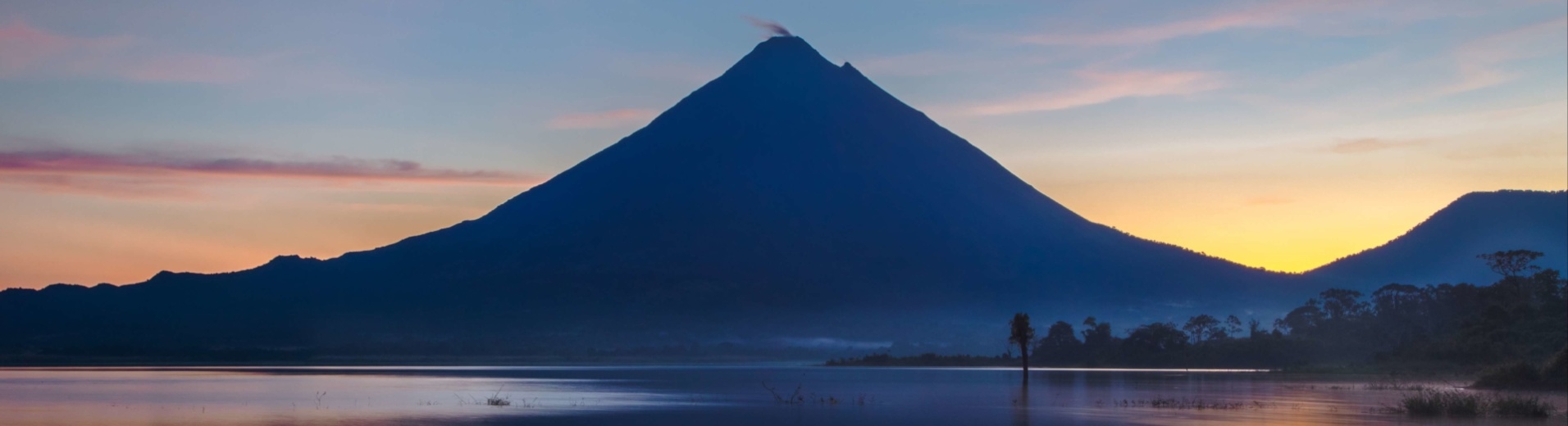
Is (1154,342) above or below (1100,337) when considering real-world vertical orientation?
below

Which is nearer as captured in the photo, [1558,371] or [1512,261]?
[1558,371]

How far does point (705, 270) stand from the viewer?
16038cm

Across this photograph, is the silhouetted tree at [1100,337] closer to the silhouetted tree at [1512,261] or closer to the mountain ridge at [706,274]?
the silhouetted tree at [1512,261]

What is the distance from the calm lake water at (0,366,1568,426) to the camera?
38281 mm

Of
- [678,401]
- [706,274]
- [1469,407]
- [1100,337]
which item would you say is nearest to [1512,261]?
[1100,337]

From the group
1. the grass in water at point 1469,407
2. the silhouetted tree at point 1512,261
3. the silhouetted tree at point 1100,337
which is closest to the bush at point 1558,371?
the grass in water at point 1469,407

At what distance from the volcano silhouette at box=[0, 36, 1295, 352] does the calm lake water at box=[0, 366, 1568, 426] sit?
3174 inches

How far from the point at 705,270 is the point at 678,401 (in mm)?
111750

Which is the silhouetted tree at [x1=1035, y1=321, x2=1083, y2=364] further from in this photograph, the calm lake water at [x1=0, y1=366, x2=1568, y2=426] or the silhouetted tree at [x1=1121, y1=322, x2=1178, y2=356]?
the calm lake water at [x1=0, y1=366, x2=1568, y2=426]

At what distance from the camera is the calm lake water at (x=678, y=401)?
126 ft

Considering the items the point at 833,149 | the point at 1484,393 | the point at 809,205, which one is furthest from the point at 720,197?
the point at 1484,393

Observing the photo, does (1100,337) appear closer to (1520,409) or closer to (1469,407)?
(1469,407)

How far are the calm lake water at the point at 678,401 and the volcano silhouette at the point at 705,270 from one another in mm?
80617

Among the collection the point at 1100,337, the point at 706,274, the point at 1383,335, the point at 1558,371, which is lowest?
the point at 1558,371
